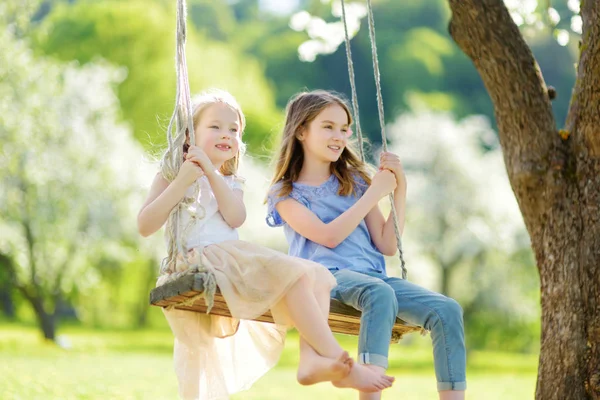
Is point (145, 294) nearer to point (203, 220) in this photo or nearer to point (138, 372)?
point (138, 372)

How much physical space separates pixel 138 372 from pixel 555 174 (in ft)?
25.5

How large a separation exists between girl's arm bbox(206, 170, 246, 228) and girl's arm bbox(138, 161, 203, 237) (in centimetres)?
10

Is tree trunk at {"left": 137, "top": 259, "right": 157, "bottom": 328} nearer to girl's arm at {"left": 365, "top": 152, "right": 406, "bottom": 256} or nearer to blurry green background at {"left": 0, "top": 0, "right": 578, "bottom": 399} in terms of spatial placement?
blurry green background at {"left": 0, "top": 0, "right": 578, "bottom": 399}

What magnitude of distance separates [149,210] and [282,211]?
63cm

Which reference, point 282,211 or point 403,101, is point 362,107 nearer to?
point 403,101

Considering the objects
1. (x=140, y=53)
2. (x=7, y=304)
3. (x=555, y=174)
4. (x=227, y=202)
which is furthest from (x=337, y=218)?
(x=7, y=304)

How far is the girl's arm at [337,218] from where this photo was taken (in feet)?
10.6

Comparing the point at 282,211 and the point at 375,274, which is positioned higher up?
the point at 282,211

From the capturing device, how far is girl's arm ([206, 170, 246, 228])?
3020 mm

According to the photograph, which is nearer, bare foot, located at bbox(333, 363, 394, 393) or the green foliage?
bare foot, located at bbox(333, 363, 394, 393)

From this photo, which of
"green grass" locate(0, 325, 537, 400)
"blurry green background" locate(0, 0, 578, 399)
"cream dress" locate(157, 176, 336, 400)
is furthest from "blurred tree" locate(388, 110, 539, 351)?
"cream dress" locate(157, 176, 336, 400)

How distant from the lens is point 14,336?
1794 centimetres

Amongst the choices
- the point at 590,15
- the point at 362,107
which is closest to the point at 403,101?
the point at 362,107

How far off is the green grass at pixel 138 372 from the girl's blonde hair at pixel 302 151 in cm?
385
